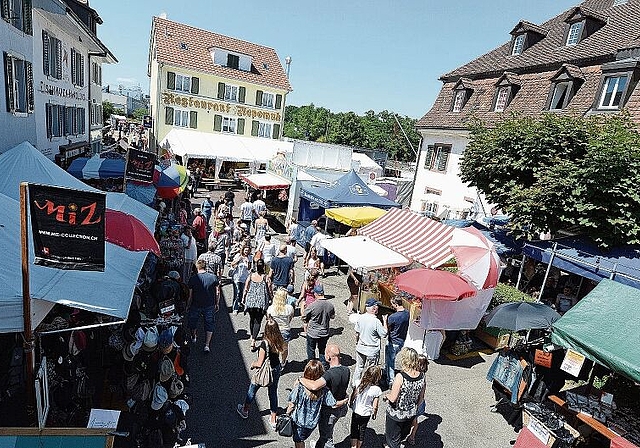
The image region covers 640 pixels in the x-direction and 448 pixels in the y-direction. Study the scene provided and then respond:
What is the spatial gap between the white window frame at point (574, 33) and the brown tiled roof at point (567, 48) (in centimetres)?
24

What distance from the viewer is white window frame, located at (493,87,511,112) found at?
16.5m

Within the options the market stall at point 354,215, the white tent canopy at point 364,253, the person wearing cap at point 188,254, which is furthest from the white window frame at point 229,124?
the white tent canopy at point 364,253

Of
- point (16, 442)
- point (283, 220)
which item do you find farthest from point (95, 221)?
point (283, 220)

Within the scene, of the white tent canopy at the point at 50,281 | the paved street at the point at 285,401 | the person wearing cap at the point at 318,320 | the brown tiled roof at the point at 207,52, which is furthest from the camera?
the brown tiled roof at the point at 207,52

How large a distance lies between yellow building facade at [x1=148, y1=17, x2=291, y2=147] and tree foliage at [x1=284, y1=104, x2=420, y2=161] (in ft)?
75.9

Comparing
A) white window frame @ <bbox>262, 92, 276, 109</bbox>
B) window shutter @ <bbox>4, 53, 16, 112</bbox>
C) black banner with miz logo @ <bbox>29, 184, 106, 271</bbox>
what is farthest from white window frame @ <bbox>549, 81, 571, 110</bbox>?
white window frame @ <bbox>262, 92, 276, 109</bbox>

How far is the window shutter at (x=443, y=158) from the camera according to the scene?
18.9 m

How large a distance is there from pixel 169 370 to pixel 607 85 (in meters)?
15.2

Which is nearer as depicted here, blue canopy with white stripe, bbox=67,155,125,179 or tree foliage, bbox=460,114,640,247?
tree foliage, bbox=460,114,640,247

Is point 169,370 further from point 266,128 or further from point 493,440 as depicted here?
point 266,128

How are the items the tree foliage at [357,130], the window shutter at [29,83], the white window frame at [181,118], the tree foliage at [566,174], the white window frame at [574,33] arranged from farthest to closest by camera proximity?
the tree foliage at [357,130], the white window frame at [181,118], the white window frame at [574,33], the window shutter at [29,83], the tree foliage at [566,174]

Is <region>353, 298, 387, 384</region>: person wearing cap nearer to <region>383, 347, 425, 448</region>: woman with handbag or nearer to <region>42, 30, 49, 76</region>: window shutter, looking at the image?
<region>383, 347, 425, 448</region>: woman with handbag

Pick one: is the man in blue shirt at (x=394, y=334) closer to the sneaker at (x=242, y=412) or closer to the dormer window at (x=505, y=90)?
the sneaker at (x=242, y=412)

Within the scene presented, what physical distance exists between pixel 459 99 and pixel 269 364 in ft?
56.8
